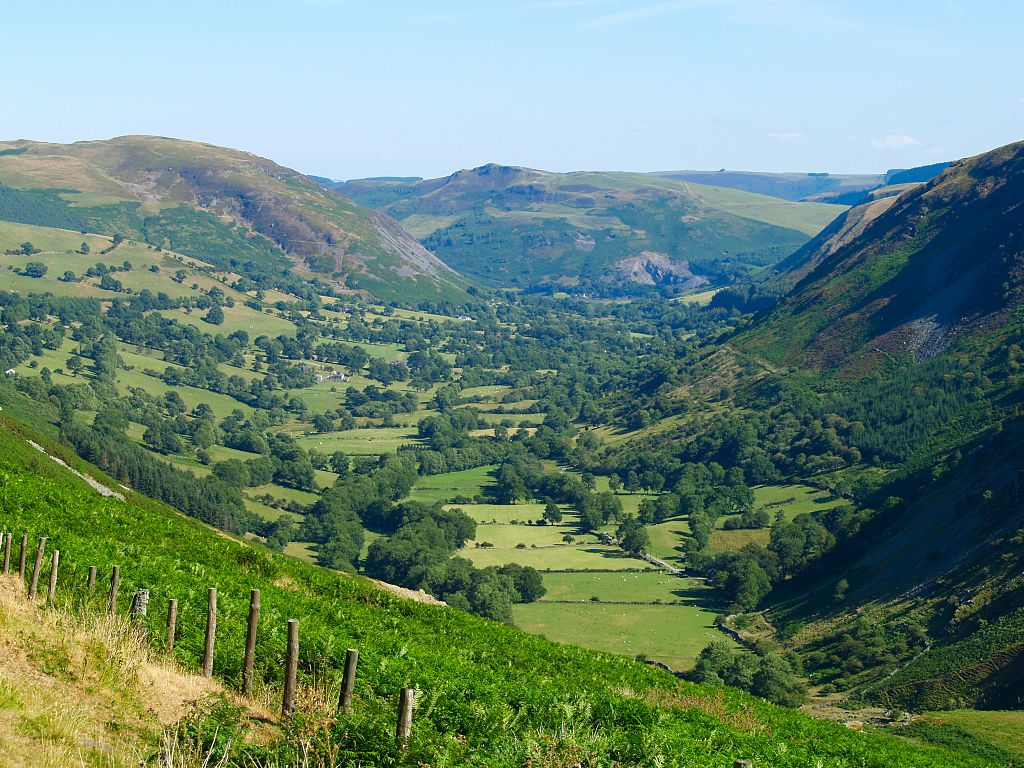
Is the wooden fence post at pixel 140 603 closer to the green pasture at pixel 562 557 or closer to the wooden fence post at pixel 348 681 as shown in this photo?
the wooden fence post at pixel 348 681

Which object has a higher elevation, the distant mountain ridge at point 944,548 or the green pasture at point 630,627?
the distant mountain ridge at point 944,548

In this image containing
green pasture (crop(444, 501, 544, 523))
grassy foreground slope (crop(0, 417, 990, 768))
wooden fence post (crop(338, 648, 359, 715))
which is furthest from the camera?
green pasture (crop(444, 501, 544, 523))

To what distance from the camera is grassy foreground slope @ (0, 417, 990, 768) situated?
17.3m

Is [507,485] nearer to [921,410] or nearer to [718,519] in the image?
[718,519]

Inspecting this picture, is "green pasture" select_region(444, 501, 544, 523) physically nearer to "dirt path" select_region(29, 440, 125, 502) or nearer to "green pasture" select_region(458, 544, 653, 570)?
"green pasture" select_region(458, 544, 653, 570)

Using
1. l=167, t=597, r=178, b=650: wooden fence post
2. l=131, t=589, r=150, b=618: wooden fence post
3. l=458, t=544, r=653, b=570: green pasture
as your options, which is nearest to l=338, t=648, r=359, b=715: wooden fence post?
l=167, t=597, r=178, b=650: wooden fence post

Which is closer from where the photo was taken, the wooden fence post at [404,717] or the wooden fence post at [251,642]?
the wooden fence post at [404,717]

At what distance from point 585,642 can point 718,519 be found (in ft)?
217

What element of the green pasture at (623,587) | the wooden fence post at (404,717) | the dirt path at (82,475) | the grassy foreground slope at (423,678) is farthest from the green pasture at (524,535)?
the wooden fence post at (404,717)

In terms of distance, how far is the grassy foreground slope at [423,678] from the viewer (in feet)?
56.7

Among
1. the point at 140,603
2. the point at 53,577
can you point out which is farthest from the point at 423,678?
the point at 53,577

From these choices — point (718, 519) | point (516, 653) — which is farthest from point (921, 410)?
point (516, 653)

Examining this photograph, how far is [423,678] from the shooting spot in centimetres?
2162

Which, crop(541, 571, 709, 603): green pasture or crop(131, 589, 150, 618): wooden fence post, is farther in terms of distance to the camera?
crop(541, 571, 709, 603): green pasture
